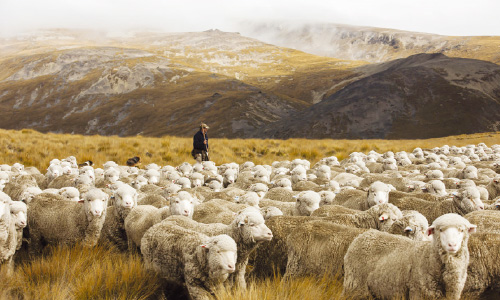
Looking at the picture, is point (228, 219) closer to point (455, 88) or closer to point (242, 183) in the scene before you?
point (242, 183)

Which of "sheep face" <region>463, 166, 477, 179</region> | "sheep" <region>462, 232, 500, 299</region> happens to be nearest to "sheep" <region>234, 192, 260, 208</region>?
"sheep" <region>462, 232, 500, 299</region>

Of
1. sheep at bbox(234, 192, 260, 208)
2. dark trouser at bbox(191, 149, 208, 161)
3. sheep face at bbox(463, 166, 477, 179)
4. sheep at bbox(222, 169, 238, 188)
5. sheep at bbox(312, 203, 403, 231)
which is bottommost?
dark trouser at bbox(191, 149, 208, 161)

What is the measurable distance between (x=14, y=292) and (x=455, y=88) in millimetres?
74062

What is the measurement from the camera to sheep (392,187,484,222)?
7.37 m

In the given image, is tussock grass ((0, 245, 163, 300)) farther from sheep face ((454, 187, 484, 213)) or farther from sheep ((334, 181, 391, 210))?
sheep face ((454, 187, 484, 213))

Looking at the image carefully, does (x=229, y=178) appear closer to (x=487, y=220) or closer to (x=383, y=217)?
(x=383, y=217)

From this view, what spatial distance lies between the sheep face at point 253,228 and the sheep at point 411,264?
1150 millimetres

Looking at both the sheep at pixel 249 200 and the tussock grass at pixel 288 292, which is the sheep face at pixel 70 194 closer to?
the sheep at pixel 249 200

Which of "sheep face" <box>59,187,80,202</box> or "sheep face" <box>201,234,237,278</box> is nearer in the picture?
"sheep face" <box>201,234,237,278</box>

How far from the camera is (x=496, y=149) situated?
70.2ft

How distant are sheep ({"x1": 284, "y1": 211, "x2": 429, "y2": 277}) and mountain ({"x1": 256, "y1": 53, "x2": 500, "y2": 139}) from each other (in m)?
52.3

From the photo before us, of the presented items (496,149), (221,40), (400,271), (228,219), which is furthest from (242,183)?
(221,40)

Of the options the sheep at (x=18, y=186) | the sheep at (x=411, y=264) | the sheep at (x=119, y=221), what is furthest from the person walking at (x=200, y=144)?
the sheep at (x=411, y=264)

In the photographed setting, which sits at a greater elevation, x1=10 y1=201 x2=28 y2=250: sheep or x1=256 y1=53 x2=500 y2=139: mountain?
x1=10 y1=201 x2=28 y2=250: sheep
